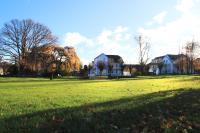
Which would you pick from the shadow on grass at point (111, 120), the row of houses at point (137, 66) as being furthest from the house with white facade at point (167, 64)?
the shadow on grass at point (111, 120)

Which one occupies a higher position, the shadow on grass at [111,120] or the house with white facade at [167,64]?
the house with white facade at [167,64]

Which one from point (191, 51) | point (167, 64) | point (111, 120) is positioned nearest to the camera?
point (111, 120)

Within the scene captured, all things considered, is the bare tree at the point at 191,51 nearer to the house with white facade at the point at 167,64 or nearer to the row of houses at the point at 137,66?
the row of houses at the point at 137,66

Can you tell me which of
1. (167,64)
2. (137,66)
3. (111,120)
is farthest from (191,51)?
(111,120)

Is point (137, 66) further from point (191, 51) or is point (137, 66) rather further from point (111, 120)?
point (111, 120)

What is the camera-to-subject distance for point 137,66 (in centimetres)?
13312

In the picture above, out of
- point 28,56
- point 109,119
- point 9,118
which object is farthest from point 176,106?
point 28,56

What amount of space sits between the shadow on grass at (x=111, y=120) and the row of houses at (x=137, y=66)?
11148 centimetres

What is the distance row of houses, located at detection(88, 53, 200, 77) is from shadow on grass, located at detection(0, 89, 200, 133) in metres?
111

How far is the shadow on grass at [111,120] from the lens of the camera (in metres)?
10.8

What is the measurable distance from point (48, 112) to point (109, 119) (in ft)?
7.35

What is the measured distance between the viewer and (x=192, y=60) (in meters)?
121

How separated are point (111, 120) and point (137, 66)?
4787 inches

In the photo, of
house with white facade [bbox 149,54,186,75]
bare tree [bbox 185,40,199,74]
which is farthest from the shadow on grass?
house with white facade [bbox 149,54,186,75]
